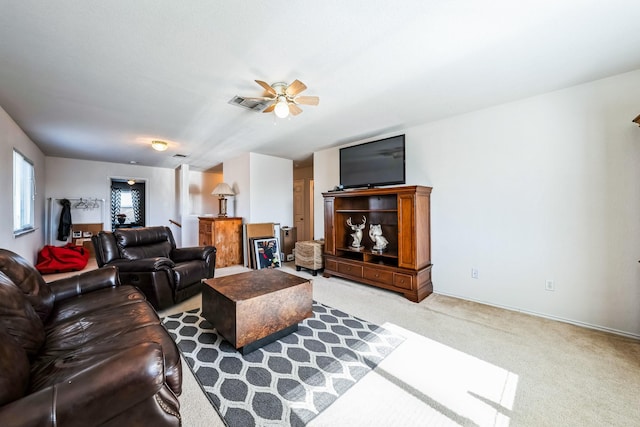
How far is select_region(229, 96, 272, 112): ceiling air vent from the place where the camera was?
8.99 ft

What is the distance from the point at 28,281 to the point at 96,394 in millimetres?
1477

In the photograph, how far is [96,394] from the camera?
812 millimetres

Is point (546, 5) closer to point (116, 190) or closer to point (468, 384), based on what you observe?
point (468, 384)

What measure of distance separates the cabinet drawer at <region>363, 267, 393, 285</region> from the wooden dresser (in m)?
2.92

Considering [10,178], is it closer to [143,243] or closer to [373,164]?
[143,243]

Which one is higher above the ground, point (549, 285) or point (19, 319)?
point (19, 319)

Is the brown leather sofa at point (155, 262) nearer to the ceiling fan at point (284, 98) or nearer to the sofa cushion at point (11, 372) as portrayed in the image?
the sofa cushion at point (11, 372)

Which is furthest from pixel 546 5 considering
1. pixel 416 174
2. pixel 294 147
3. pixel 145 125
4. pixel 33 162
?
pixel 33 162

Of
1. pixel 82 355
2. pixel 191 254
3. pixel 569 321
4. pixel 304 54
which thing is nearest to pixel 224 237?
pixel 191 254

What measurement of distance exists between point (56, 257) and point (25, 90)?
11.6ft

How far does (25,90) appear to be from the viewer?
252 cm

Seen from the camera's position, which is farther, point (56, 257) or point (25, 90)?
point (56, 257)

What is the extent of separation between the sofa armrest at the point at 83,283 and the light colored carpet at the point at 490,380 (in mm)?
1069

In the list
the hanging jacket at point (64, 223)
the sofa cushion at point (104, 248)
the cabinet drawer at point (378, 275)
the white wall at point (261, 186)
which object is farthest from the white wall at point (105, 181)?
the cabinet drawer at point (378, 275)
